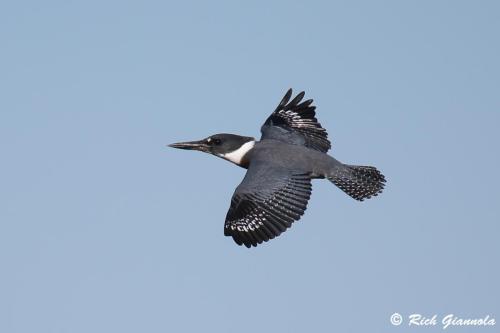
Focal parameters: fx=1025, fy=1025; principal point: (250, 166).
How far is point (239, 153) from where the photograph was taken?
16531 millimetres

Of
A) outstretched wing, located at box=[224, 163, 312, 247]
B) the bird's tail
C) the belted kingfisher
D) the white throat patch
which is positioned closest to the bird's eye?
the belted kingfisher

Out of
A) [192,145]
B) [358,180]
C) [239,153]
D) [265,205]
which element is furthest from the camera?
[192,145]

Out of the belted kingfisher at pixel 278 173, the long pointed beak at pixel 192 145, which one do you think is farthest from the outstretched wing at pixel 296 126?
the long pointed beak at pixel 192 145

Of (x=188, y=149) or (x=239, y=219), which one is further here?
(x=188, y=149)

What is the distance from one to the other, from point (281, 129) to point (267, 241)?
3.19 m

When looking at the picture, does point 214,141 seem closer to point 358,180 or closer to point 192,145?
point 192,145

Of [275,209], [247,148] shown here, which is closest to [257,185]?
[275,209]

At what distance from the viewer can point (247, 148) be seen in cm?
1636

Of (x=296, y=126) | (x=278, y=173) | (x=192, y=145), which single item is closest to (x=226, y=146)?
(x=192, y=145)

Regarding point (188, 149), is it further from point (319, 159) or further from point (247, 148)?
point (319, 159)

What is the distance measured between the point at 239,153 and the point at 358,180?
2099mm

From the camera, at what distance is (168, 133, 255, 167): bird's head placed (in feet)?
54.1

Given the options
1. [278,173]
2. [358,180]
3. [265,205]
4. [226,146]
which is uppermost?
[226,146]

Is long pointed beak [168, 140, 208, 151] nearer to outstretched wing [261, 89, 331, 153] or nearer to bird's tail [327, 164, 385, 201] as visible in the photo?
outstretched wing [261, 89, 331, 153]
